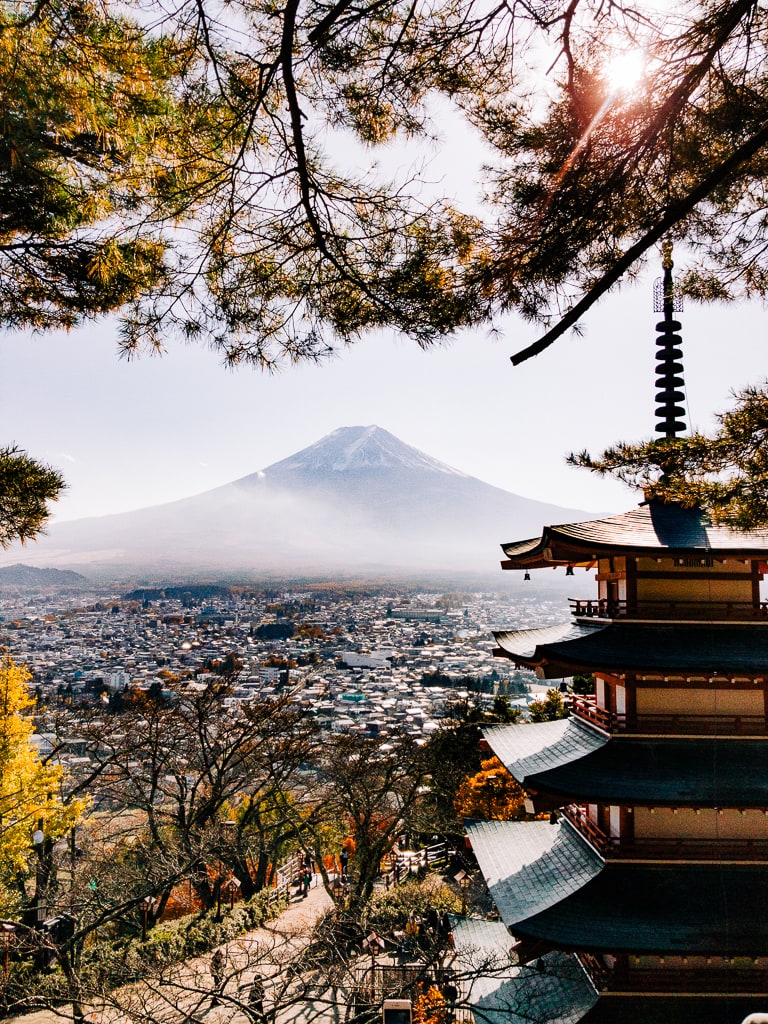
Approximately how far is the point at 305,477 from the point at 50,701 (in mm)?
112512

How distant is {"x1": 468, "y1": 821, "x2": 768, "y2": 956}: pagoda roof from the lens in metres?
4.63

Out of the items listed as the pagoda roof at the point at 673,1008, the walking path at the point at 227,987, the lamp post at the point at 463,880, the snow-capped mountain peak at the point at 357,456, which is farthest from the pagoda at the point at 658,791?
the snow-capped mountain peak at the point at 357,456

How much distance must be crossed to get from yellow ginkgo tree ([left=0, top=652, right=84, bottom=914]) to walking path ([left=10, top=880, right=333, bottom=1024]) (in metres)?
2.05

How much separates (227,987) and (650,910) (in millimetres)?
6286

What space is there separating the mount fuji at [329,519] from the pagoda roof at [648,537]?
350 feet

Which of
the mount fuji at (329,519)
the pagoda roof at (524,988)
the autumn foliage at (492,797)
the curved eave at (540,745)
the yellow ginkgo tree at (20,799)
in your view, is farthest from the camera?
the mount fuji at (329,519)

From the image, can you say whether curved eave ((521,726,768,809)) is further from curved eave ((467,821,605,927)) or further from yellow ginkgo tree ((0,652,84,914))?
yellow ginkgo tree ((0,652,84,914))

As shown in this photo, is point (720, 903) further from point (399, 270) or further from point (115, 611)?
point (115, 611)

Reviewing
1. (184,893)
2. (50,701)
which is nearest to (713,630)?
(184,893)

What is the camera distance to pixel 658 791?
5016mm

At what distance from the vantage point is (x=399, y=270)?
9.22 feet

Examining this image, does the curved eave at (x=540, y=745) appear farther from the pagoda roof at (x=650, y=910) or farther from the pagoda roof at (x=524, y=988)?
the pagoda roof at (x=524, y=988)

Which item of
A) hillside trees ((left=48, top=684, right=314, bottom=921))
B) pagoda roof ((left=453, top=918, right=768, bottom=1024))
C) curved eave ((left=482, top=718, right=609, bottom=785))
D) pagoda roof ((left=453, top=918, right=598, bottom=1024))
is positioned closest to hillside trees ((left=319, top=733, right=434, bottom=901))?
hillside trees ((left=48, top=684, right=314, bottom=921))

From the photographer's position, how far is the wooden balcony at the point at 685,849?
507cm
